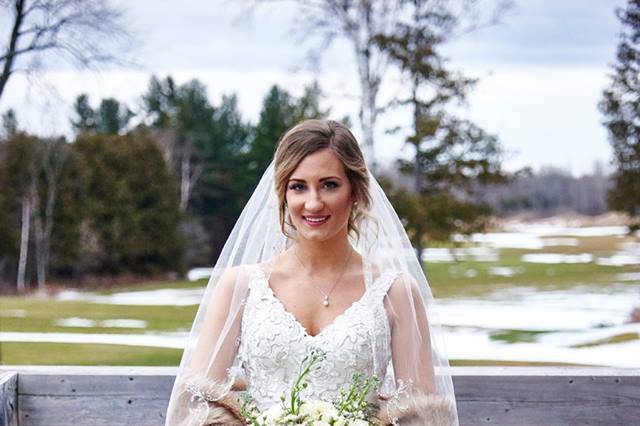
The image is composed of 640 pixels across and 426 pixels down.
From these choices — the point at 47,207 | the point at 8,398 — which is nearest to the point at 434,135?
the point at 8,398

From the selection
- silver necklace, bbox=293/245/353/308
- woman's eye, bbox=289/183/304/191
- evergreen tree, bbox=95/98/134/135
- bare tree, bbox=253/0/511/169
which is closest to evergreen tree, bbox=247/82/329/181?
evergreen tree, bbox=95/98/134/135

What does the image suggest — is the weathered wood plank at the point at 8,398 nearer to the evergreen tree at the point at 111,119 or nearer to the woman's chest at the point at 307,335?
the woman's chest at the point at 307,335

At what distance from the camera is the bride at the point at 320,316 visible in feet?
9.03

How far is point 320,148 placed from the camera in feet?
9.22

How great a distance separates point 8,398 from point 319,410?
1.73 meters

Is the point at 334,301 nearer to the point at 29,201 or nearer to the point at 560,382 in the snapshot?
the point at 560,382

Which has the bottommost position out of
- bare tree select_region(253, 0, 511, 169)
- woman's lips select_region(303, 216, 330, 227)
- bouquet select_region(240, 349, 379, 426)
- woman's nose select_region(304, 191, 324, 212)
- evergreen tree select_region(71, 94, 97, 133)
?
bouquet select_region(240, 349, 379, 426)

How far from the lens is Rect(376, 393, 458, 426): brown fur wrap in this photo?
A: 105 inches

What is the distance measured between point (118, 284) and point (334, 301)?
2965cm

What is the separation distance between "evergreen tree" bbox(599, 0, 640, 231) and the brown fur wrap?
15.2m

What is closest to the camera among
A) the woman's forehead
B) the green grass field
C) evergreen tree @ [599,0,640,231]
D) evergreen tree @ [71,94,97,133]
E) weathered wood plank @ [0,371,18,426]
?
the woman's forehead

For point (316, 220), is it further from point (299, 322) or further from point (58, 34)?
point (58, 34)

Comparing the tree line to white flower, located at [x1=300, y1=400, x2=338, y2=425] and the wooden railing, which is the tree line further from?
white flower, located at [x1=300, y1=400, x2=338, y2=425]

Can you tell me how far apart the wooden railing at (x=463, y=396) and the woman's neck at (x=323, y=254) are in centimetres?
83
